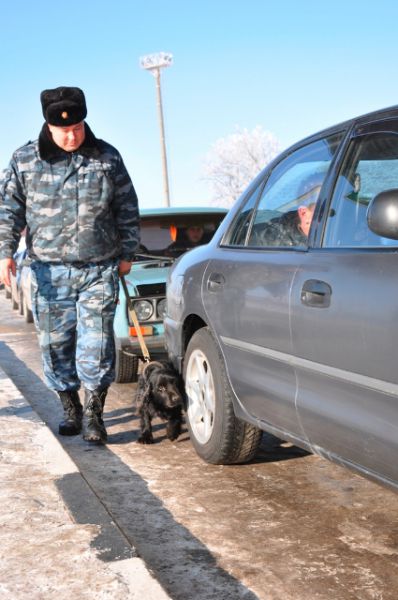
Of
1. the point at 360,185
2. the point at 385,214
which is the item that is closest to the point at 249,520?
the point at 360,185

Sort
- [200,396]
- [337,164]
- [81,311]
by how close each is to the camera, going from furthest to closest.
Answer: [81,311], [200,396], [337,164]

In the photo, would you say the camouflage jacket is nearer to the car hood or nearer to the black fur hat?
the black fur hat

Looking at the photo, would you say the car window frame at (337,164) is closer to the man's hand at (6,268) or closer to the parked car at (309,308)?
the parked car at (309,308)

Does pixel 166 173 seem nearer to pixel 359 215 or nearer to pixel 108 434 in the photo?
pixel 108 434

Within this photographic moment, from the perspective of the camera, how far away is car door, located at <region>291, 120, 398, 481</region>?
9.75 ft

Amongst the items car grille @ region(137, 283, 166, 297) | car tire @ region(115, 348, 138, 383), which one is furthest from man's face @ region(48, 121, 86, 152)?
car tire @ region(115, 348, 138, 383)

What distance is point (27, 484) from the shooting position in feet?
13.8

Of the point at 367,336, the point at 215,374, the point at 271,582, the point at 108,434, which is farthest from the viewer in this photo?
the point at 108,434

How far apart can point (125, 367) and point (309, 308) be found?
4.16 meters

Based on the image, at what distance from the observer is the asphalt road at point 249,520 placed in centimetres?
329

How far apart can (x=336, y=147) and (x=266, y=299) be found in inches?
28.9

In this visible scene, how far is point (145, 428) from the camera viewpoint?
550 centimetres

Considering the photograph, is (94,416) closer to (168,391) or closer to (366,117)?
(168,391)

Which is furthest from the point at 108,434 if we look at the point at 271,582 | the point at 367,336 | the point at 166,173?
the point at 166,173
